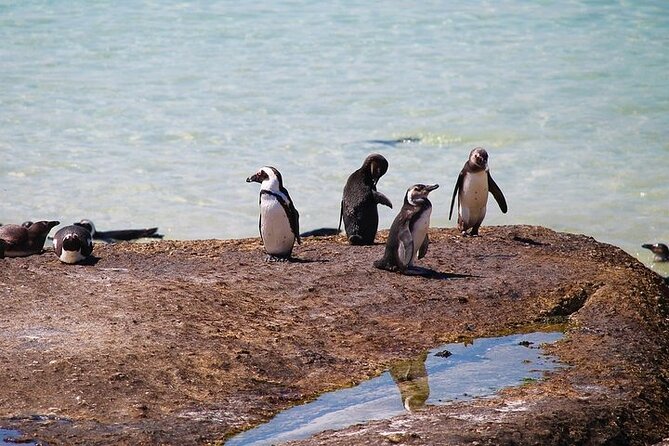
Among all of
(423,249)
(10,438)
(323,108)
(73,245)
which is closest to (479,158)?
(423,249)

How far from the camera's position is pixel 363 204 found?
9250 millimetres

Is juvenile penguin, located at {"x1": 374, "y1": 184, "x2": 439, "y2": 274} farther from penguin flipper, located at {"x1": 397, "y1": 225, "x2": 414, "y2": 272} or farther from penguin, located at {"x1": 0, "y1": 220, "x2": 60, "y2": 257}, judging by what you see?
penguin, located at {"x1": 0, "y1": 220, "x2": 60, "y2": 257}

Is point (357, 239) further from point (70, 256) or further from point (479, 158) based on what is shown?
point (70, 256)

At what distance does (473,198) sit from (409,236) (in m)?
1.52

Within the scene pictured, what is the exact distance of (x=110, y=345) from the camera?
639 cm

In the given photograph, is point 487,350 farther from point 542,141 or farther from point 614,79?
point 614,79

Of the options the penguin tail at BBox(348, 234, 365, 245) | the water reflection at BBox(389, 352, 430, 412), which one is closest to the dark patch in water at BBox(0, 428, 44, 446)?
the water reflection at BBox(389, 352, 430, 412)

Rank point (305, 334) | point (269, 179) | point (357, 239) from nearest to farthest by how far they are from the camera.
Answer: point (305, 334)
point (269, 179)
point (357, 239)

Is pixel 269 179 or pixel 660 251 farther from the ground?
pixel 269 179

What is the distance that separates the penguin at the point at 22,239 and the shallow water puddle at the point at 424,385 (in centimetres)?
341

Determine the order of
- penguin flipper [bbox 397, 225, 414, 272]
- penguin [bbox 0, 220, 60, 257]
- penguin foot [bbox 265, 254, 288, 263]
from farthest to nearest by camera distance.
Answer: penguin [bbox 0, 220, 60, 257] < penguin foot [bbox 265, 254, 288, 263] < penguin flipper [bbox 397, 225, 414, 272]

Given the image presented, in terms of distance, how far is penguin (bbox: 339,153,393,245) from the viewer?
9.13m

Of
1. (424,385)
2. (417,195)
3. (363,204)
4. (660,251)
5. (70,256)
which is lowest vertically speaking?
(660,251)

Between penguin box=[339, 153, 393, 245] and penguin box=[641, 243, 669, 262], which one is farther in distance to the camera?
penguin box=[641, 243, 669, 262]
